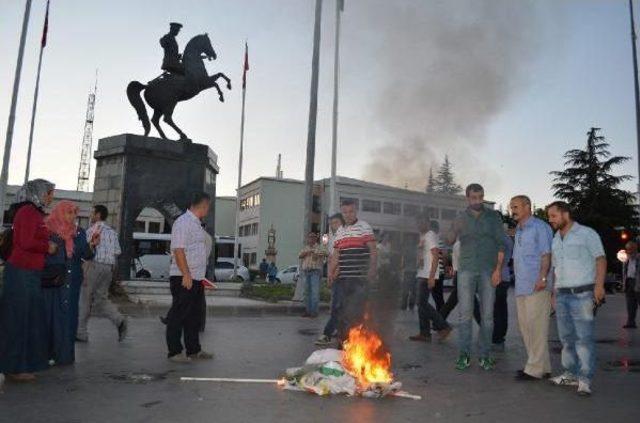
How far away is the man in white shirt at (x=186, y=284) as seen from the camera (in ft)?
20.4

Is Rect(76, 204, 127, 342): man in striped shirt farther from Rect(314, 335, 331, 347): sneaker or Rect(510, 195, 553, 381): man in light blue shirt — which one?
Rect(510, 195, 553, 381): man in light blue shirt

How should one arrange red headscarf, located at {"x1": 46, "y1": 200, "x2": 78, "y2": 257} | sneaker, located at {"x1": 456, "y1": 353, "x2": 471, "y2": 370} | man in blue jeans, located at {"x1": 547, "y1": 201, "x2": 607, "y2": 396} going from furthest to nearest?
1. sneaker, located at {"x1": 456, "y1": 353, "x2": 471, "y2": 370}
2. red headscarf, located at {"x1": 46, "y1": 200, "x2": 78, "y2": 257}
3. man in blue jeans, located at {"x1": 547, "y1": 201, "x2": 607, "y2": 396}

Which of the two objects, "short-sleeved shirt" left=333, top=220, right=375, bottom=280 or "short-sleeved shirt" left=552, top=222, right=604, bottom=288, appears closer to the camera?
"short-sleeved shirt" left=552, top=222, right=604, bottom=288

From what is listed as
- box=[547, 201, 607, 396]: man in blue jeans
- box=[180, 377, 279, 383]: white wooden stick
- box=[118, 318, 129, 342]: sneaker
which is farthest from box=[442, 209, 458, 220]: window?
box=[118, 318, 129, 342]: sneaker

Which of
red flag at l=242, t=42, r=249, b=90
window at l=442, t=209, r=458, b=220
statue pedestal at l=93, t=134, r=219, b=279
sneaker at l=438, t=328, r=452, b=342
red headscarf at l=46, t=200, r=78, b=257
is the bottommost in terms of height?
sneaker at l=438, t=328, r=452, b=342

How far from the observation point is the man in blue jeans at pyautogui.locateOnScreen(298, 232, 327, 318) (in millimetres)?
11992

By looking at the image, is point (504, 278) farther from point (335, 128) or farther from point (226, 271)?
point (226, 271)

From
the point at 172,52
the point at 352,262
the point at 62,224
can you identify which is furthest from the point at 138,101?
the point at 352,262

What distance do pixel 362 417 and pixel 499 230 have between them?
3.11 metres

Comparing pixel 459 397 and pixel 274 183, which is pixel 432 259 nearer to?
pixel 459 397

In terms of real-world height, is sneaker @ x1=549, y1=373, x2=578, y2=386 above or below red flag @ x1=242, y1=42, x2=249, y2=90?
below

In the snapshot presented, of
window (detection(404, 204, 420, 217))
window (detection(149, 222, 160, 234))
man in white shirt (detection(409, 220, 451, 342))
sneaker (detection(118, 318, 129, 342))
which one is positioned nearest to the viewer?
window (detection(404, 204, 420, 217))

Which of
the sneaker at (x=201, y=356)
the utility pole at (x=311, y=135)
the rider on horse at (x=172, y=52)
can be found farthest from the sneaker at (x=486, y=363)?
the rider on horse at (x=172, y=52)

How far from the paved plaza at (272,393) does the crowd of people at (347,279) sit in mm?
295
